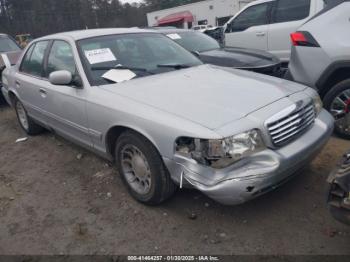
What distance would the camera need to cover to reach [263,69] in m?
5.60

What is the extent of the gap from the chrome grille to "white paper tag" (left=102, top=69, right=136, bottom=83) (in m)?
1.56

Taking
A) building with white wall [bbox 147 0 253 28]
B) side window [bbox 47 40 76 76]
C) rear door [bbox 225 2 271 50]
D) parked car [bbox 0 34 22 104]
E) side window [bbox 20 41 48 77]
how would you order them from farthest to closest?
building with white wall [bbox 147 0 253 28]
parked car [bbox 0 34 22 104]
rear door [bbox 225 2 271 50]
side window [bbox 20 41 48 77]
side window [bbox 47 40 76 76]

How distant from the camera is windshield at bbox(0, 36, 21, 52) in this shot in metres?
8.89

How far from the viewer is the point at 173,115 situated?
269cm

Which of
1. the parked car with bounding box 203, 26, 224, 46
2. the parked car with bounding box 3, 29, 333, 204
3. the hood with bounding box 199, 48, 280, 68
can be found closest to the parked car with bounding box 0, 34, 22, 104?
the parked car with bounding box 3, 29, 333, 204

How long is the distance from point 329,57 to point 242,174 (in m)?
2.40

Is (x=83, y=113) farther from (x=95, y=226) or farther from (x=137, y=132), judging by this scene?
(x=95, y=226)

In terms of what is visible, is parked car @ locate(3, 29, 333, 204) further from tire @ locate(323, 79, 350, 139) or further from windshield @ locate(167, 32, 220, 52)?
windshield @ locate(167, 32, 220, 52)

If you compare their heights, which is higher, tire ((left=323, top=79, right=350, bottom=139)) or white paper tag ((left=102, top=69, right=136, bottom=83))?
white paper tag ((left=102, top=69, right=136, bottom=83))

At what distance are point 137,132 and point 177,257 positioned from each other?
1.09m

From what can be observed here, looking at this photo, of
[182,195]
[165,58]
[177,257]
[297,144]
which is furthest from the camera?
[165,58]

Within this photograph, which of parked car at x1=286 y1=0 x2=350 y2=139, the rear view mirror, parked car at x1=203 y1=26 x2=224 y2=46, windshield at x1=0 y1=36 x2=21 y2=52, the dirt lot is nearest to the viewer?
the dirt lot

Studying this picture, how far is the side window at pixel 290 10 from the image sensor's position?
683cm

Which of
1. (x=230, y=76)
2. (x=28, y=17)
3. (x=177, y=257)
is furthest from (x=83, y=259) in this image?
(x=28, y=17)
